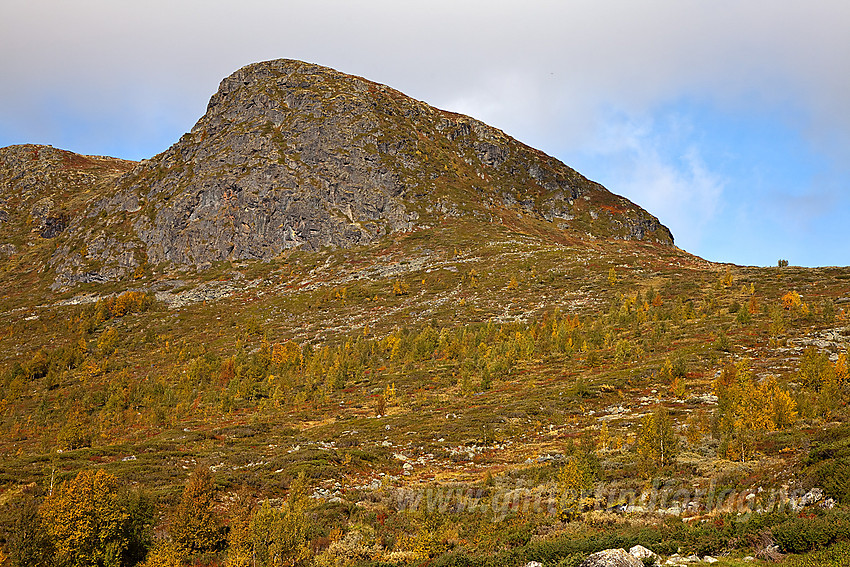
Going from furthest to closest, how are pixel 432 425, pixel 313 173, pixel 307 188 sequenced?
pixel 313 173
pixel 307 188
pixel 432 425

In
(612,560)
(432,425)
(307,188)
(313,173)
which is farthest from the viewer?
(313,173)

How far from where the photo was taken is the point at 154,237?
461ft

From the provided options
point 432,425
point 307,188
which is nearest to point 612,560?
point 432,425

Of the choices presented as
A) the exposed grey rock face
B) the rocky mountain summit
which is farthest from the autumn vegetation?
the exposed grey rock face

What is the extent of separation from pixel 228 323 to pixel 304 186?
188ft

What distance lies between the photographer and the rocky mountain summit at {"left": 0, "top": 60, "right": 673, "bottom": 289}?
136375 mm

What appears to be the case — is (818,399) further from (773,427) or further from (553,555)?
(553,555)

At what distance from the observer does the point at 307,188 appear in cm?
14075

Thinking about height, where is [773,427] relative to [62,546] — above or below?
above

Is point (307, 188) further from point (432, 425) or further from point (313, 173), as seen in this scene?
point (432, 425)

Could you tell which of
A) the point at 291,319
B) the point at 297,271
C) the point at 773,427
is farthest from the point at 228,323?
the point at 773,427

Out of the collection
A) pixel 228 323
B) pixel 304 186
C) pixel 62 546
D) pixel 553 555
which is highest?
pixel 304 186

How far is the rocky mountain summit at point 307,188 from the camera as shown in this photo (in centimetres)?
13638

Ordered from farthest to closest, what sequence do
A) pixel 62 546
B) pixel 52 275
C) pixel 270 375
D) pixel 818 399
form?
pixel 52 275, pixel 270 375, pixel 818 399, pixel 62 546
